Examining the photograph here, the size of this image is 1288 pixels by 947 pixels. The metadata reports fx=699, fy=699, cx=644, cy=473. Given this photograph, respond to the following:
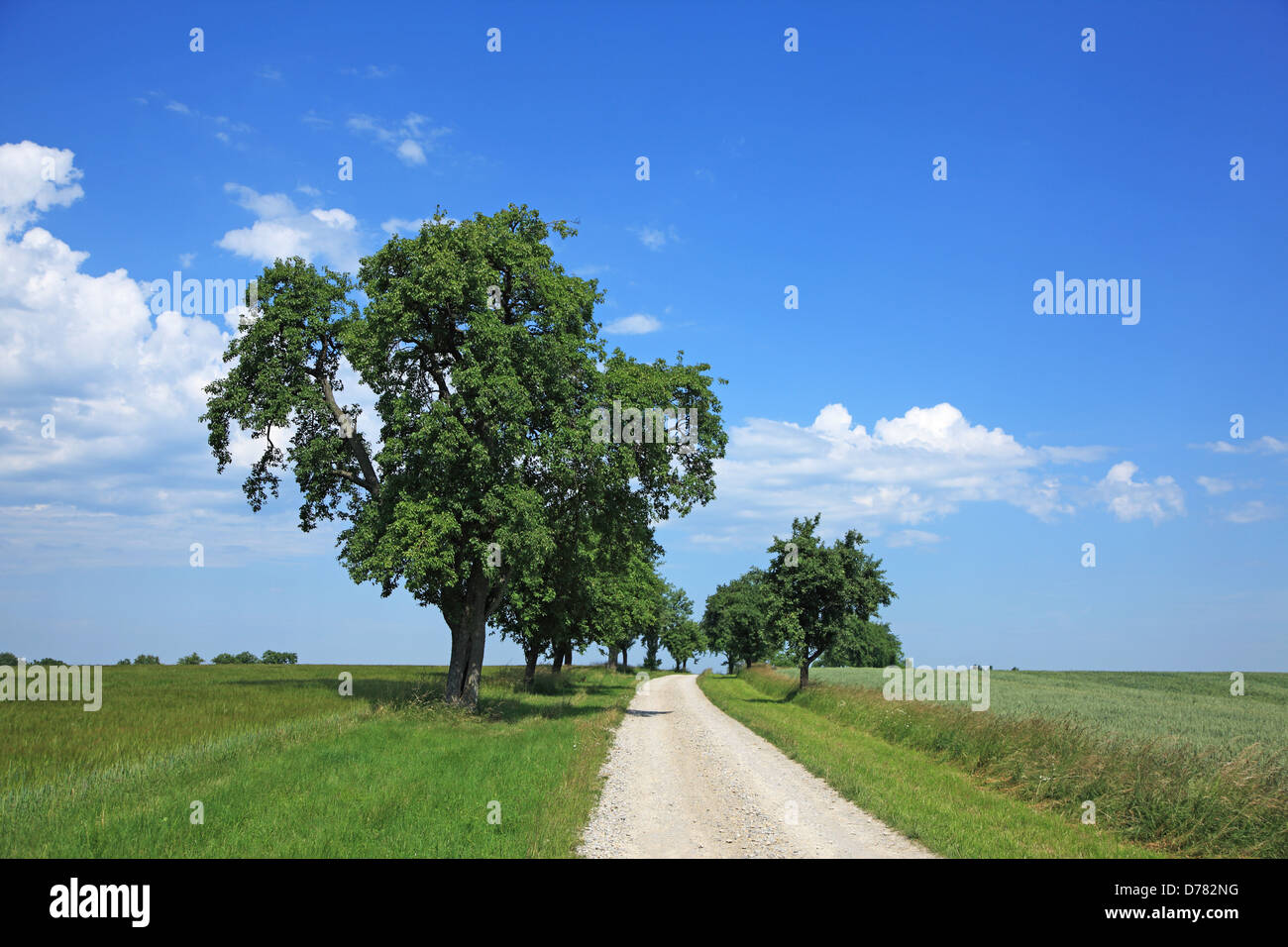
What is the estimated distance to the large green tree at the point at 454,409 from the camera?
81.0 feet

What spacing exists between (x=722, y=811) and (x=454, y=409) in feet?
55.0

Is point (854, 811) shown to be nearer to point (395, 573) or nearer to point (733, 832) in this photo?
point (733, 832)

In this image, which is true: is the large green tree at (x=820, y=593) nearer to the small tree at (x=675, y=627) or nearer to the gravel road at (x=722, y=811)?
the gravel road at (x=722, y=811)

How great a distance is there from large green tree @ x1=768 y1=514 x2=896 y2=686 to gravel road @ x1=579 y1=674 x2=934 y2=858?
22.4 m

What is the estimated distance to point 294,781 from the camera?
1416cm

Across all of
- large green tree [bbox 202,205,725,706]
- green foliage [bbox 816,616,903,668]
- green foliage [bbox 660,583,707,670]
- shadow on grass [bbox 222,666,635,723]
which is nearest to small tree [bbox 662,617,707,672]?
green foliage [bbox 660,583,707,670]

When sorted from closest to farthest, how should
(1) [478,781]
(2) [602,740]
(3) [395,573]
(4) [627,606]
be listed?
(1) [478,781]
(2) [602,740]
(3) [395,573]
(4) [627,606]

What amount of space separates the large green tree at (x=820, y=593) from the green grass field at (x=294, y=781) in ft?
71.7

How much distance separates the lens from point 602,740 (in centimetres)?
2306

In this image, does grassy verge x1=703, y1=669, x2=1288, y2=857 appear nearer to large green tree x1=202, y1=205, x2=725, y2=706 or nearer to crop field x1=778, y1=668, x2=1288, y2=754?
crop field x1=778, y1=668, x2=1288, y2=754

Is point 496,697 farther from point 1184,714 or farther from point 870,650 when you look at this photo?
point 870,650

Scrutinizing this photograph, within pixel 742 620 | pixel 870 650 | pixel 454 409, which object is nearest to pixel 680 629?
pixel 742 620
